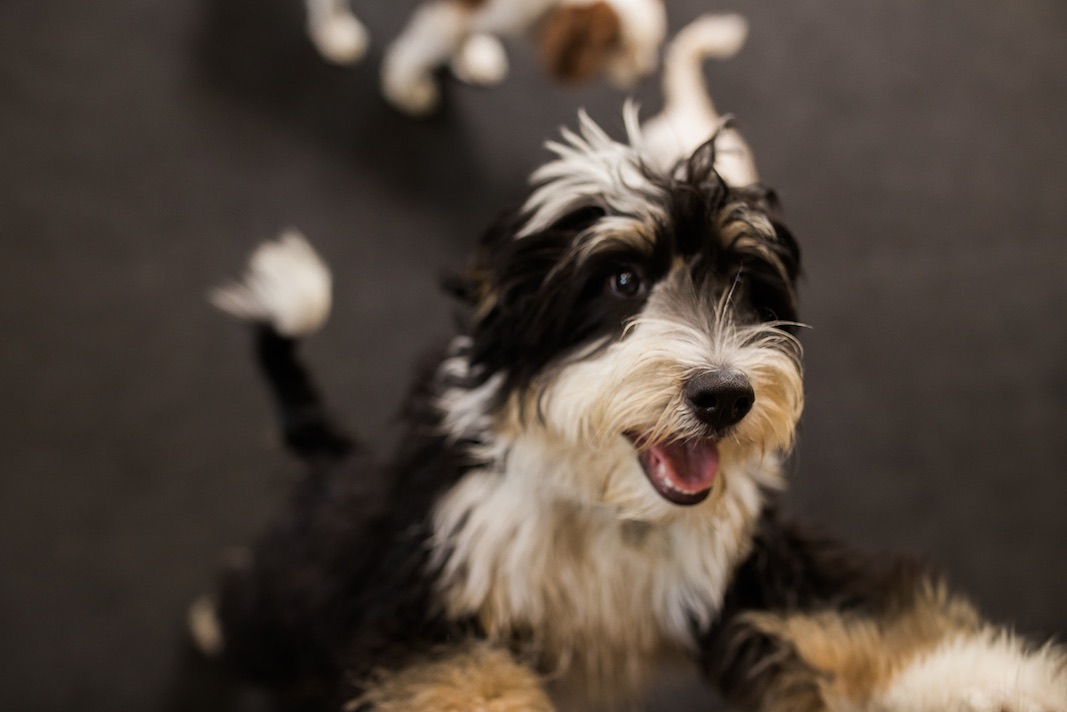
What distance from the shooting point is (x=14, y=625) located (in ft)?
6.84

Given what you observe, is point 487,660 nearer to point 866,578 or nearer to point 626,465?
point 626,465

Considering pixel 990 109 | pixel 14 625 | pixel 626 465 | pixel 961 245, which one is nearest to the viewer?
pixel 626 465

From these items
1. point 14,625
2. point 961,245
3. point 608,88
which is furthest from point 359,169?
point 961,245

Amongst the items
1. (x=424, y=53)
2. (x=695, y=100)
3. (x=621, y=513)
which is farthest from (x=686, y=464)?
(x=424, y=53)

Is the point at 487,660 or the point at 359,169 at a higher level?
the point at 359,169

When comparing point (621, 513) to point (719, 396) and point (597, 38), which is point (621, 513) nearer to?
point (719, 396)

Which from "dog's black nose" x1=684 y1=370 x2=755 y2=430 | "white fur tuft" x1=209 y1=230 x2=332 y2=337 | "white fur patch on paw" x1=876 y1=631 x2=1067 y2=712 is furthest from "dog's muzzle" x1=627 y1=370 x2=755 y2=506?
"white fur tuft" x1=209 y1=230 x2=332 y2=337

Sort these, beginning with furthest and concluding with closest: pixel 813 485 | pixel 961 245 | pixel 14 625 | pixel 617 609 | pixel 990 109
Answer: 1. pixel 990 109
2. pixel 961 245
3. pixel 813 485
4. pixel 14 625
5. pixel 617 609

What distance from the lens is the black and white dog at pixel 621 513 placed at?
3.90ft

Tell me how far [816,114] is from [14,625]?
276 cm

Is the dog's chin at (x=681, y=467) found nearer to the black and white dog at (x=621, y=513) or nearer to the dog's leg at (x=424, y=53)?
the black and white dog at (x=621, y=513)

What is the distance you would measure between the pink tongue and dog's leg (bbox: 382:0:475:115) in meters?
1.73

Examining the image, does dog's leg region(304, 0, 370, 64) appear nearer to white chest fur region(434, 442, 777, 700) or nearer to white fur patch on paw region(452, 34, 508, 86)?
white fur patch on paw region(452, 34, 508, 86)

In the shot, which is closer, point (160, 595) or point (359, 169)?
point (160, 595)
